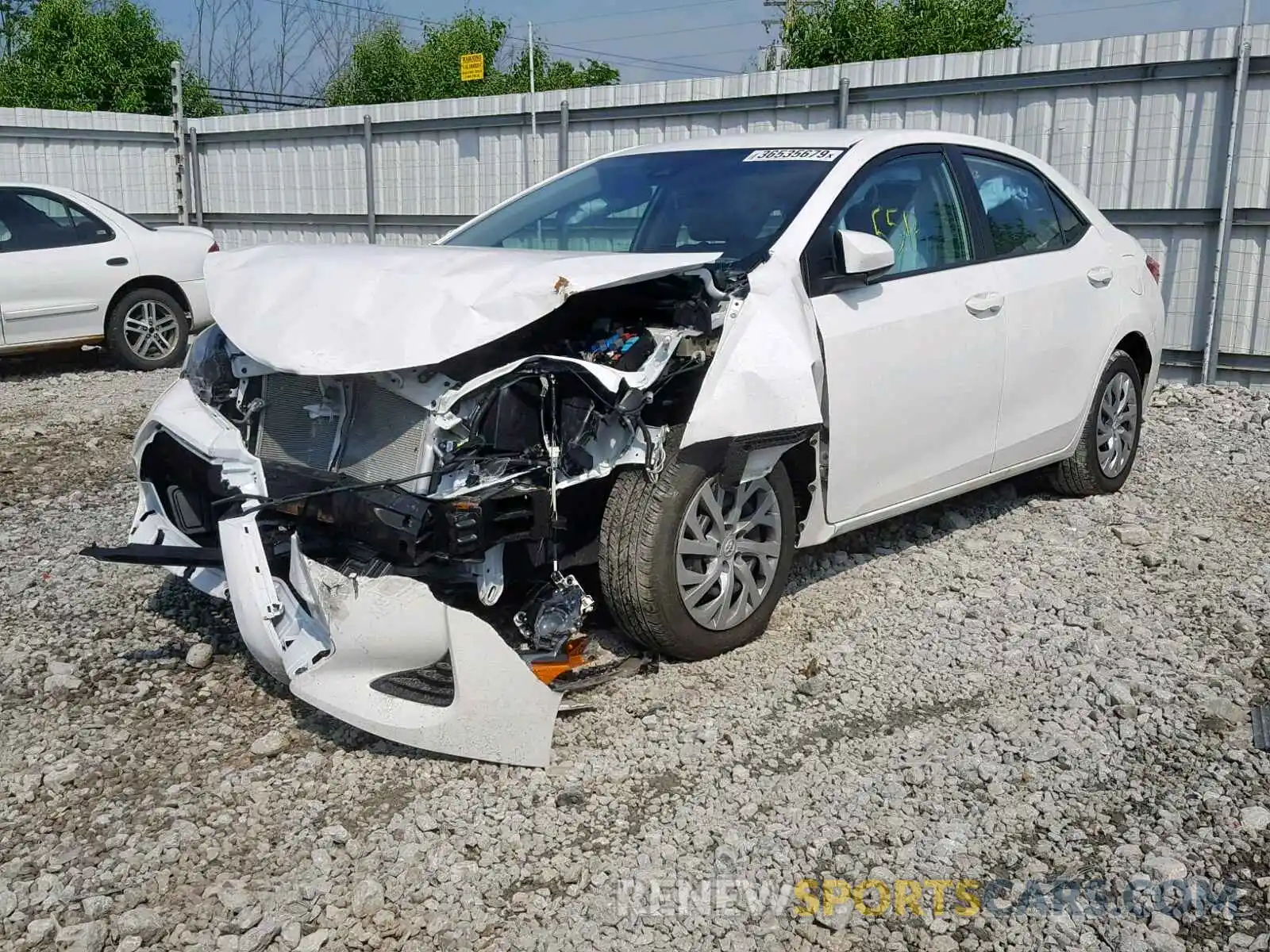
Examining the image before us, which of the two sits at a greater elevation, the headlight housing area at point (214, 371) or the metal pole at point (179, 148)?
the metal pole at point (179, 148)

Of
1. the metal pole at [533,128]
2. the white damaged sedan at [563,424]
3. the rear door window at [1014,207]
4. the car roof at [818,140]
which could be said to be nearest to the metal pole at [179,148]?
the metal pole at [533,128]

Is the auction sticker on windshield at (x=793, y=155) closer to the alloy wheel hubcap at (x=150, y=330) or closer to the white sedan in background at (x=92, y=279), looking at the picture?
the white sedan in background at (x=92, y=279)

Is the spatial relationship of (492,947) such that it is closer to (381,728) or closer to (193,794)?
(381,728)

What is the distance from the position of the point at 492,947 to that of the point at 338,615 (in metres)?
1.06

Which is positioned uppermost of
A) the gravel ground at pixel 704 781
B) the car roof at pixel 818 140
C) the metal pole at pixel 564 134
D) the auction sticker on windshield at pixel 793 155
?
the metal pole at pixel 564 134

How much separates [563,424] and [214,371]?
130cm

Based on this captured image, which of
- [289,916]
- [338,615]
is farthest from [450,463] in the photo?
[289,916]

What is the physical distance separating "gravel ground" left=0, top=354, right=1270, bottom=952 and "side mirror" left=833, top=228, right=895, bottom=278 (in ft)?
4.25

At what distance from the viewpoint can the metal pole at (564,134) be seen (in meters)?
12.0

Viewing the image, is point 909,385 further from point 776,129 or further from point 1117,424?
point 776,129

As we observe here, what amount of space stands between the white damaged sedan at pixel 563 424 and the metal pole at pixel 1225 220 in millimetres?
4791

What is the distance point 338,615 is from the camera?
3.39 meters

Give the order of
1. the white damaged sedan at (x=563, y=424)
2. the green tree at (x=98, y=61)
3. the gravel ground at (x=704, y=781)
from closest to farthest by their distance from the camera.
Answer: the gravel ground at (x=704, y=781) → the white damaged sedan at (x=563, y=424) → the green tree at (x=98, y=61)

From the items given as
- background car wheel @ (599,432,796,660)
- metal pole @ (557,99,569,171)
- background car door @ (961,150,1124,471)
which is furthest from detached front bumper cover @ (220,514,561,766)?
metal pole @ (557,99,569,171)
